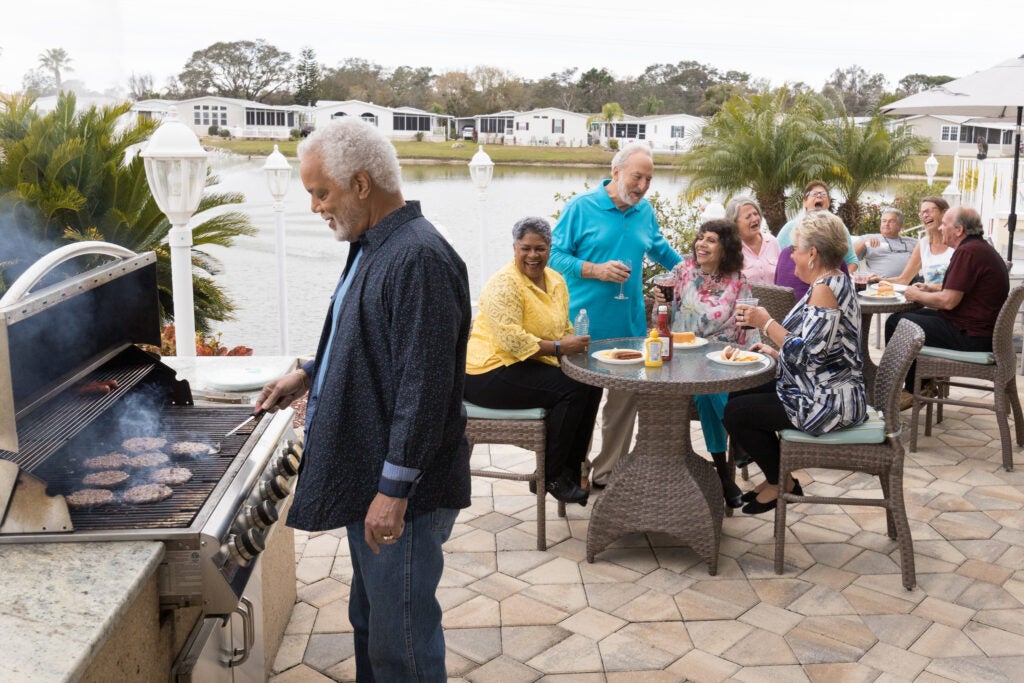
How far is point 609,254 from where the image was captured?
4.10 metres

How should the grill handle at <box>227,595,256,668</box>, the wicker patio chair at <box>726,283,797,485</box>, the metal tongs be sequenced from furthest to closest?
the wicker patio chair at <box>726,283,797,485</box>, the metal tongs, the grill handle at <box>227,595,256,668</box>

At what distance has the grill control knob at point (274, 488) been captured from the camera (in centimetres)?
198

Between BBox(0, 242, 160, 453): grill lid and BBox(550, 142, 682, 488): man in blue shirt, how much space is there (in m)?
2.02

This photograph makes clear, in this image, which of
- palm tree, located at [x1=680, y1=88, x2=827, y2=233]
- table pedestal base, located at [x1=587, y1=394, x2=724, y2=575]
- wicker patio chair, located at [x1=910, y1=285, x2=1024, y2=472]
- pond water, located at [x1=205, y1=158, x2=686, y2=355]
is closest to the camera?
table pedestal base, located at [x1=587, y1=394, x2=724, y2=575]

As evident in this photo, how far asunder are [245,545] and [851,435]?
2.31m

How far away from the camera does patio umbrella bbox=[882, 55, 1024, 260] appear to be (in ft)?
20.5

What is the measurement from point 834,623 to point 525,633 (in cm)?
101

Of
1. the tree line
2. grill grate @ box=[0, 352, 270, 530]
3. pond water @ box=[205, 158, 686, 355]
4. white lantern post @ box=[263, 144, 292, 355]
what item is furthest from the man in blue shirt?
the tree line

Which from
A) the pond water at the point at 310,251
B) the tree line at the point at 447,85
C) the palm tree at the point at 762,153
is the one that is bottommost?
the pond water at the point at 310,251

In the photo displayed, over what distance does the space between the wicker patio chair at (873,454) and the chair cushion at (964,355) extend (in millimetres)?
1353

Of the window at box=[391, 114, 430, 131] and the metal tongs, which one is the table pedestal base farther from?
the window at box=[391, 114, 430, 131]

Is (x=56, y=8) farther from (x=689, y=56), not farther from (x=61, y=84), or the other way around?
(x=689, y=56)

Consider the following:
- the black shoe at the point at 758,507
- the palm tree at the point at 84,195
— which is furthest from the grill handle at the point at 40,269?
the palm tree at the point at 84,195

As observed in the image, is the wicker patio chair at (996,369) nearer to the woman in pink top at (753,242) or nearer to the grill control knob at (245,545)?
the woman in pink top at (753,242)
